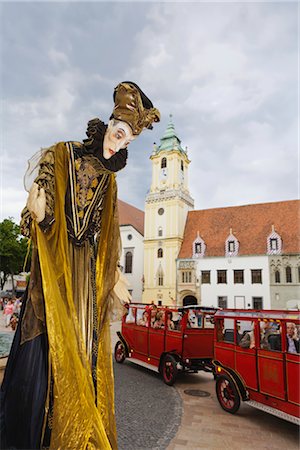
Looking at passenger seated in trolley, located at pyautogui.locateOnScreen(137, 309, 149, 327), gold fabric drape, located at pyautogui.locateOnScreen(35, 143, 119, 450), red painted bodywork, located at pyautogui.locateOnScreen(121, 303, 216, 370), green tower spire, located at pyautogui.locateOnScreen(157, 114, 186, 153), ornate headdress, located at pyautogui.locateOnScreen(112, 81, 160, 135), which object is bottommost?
red painted bodywork, located at pyautogui.locateOnScreen(121, 303, 216, 370)

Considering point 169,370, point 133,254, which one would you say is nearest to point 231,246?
Answer: point 133,254

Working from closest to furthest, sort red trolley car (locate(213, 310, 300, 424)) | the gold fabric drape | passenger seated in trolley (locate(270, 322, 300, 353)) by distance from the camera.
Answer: the gold fabric drape < red trolley car (locate(213, 310, 300, 424)) < passenger seated in trolley (locate(270, 322, 300, 353))

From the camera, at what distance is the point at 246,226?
1131 inches

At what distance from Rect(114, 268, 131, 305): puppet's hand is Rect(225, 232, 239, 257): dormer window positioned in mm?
25476

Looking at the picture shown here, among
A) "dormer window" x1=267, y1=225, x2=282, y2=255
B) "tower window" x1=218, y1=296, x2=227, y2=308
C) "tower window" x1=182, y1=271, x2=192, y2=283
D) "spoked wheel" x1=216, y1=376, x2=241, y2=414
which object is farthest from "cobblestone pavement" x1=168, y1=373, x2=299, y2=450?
"tower window" x1=182, y1=271, x2=192, y2=283

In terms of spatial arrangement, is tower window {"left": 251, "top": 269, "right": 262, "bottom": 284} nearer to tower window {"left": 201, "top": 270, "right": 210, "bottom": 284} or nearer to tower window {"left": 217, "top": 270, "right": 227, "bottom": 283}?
tower window {"left": 217, "top": 270, "right": 227, "bottom": 283}

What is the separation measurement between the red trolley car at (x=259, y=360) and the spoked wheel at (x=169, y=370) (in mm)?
1597

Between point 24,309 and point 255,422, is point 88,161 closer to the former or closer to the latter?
point 24,309

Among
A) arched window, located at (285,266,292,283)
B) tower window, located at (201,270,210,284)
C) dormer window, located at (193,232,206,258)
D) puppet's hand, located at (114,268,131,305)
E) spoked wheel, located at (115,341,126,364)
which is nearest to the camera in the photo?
puppet's hand, located at (114,268,131,305)

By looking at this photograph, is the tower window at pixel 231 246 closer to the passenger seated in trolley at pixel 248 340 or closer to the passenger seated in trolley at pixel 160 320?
the passenger seated in trolley at pixel 160 320

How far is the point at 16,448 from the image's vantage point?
81.0 inches

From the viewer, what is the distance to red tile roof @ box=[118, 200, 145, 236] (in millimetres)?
34500

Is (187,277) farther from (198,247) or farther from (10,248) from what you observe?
(10,248)

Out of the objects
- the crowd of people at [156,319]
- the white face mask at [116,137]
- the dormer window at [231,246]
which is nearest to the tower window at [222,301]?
the dormer window at [231,246]
